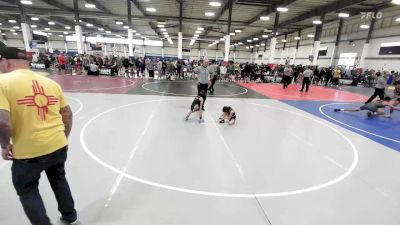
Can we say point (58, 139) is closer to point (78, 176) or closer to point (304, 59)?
point (78, 176)

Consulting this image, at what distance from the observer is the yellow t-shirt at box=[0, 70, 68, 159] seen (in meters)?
1.93

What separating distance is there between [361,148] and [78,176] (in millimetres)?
5822

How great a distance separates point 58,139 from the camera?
2.25m

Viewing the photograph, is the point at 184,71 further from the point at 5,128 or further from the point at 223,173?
the point at 5,128

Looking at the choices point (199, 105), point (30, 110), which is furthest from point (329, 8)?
point (30, 110)

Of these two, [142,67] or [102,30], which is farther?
[102,30]

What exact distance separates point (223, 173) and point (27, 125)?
2.82 metres

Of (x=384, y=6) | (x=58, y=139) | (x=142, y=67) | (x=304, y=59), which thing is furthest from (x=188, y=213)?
(x=304, y=59)

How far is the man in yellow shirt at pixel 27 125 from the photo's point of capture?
1936 millimetres

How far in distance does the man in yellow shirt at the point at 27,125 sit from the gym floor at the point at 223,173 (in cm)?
81

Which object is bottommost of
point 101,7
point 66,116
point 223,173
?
point 223,173

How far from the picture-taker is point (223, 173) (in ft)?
13.1

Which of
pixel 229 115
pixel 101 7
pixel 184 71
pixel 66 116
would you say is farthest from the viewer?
pixel 101 7

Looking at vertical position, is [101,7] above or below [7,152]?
above
